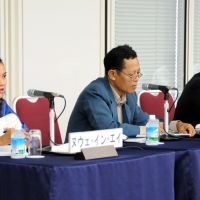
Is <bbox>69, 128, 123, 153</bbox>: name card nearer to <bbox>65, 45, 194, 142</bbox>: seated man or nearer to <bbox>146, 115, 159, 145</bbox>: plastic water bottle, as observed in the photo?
<bbox>146, 115, 159, 145</bbox>: plastic water bottle

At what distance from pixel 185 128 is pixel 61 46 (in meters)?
1.73

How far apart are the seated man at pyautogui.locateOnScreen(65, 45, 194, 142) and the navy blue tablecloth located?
72cm

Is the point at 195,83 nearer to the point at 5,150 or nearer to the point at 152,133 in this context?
the point at 152,133

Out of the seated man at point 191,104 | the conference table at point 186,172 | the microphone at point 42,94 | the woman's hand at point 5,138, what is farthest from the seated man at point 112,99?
the woman's hand at point 5,138

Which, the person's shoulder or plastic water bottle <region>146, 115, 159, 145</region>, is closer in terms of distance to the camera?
plastic water bottle <region>146, 115, 159, 145</region>

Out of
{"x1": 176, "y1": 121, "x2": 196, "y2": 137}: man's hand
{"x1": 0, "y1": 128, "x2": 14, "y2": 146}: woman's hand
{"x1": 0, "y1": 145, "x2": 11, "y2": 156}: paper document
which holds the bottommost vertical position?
{"x1": 176, "y1": 121, "x2": 196, "y2": 137}: man's hand

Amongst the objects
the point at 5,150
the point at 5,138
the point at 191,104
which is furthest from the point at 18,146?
the point at 191,104

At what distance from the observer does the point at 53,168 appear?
201 centimetres

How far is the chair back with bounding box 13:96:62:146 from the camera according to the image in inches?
140

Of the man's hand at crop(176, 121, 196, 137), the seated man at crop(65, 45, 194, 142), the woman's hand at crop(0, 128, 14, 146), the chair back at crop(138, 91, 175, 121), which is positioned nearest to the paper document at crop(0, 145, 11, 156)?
the woman's hand at crop(0, 128, 14, 146)

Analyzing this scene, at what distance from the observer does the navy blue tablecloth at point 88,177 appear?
203cm

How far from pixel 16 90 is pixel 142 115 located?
1267mm

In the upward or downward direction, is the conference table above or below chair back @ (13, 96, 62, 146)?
below

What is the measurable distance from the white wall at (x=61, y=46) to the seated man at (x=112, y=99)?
1326 mm
